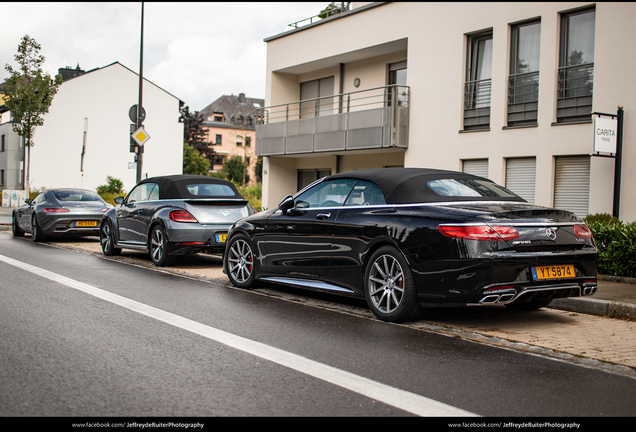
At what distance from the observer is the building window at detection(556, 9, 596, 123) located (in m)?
14.5

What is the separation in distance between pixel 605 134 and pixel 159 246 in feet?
28.7

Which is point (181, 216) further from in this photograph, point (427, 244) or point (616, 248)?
point (616, 248)

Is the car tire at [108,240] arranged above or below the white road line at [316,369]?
above

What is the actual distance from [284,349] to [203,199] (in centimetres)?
633

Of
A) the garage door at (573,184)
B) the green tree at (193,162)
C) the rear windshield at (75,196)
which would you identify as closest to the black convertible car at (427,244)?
the garage door at (573,184)

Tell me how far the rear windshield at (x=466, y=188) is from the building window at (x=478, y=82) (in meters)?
9.95

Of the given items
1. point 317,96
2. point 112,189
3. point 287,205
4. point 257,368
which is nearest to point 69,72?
point 112,189

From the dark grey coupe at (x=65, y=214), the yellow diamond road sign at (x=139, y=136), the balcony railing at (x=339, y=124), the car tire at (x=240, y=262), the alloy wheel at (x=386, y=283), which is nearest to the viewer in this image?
the alloy wheel at (x=386, y=283)

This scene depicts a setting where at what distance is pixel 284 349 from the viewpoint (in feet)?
17.2

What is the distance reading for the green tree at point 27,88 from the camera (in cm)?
3766

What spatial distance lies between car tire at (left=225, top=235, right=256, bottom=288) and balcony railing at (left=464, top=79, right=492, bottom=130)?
9741mm

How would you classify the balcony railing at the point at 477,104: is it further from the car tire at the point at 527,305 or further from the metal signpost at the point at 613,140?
the car tire at the point at 527,305

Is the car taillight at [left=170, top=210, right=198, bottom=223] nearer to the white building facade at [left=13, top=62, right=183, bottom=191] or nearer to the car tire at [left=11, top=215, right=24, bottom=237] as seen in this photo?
the car tire at [left=11, top=215, right=24, bottom=237]

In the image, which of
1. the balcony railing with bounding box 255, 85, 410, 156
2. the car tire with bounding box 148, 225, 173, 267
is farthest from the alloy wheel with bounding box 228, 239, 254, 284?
the balcony railing with bounding box 255, 85, 410, 156
